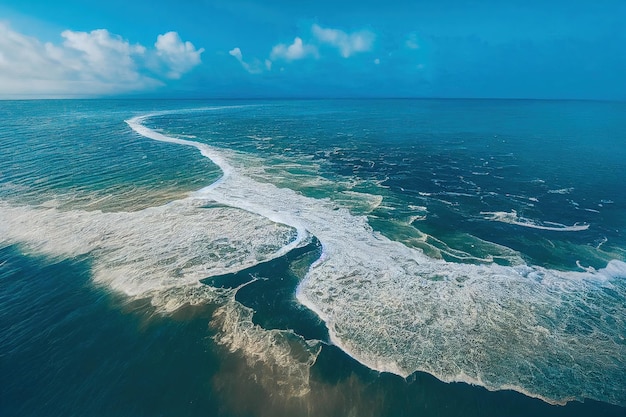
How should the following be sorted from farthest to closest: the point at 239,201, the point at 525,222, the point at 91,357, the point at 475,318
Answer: the point at 239,201
the point at 525,222
the point at 475,318
the point at 91,357

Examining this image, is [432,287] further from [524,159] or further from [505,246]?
[524,159]

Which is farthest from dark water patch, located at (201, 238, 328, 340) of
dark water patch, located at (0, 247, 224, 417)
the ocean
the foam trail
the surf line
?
dark water patch, located at (0, 247, 224, 417)

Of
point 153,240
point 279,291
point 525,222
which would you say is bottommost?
point 279,291

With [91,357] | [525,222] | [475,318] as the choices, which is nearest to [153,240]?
[91,357]

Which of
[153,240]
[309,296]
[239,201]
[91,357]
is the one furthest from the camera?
[239,201]

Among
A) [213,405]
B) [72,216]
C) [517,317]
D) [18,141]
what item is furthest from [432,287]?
[18,141]

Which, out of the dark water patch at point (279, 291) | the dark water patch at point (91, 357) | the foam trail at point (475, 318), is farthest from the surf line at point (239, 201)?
the dark water patch at point (91, 357)

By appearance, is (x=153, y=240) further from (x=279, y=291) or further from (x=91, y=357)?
(x=279, y=291)
